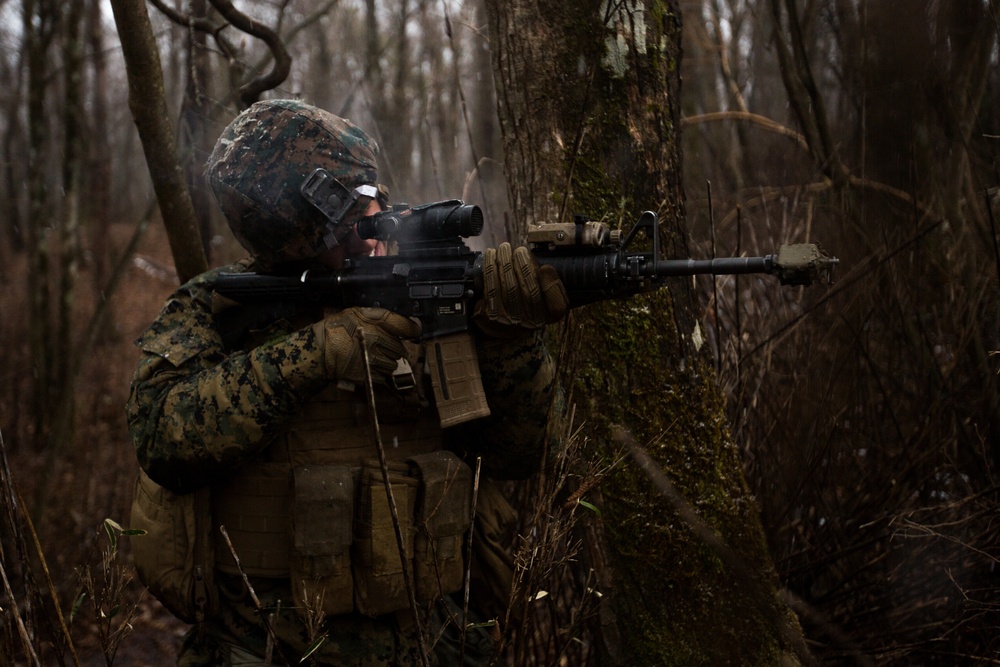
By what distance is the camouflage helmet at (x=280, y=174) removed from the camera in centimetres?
224

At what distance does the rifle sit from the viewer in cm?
198

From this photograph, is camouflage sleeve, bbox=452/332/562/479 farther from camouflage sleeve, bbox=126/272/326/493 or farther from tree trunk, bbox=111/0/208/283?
tree trunk, bbox=111/0/208/283

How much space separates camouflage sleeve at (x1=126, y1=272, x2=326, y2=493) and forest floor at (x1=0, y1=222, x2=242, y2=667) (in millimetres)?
288

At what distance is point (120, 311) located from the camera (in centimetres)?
1408

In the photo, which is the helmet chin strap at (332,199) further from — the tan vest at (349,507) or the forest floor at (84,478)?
the forest floor at (84,478)

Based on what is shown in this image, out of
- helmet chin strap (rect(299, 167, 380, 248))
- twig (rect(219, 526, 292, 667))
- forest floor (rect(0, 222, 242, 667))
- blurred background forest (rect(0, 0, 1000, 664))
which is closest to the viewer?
twig (rect(219, 526, 292, 667))

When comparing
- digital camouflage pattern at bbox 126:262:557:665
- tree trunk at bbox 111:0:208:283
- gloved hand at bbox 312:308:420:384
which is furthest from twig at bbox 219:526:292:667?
tree trunk at bbox 111:0:208:283

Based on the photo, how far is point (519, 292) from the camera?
6.70ft

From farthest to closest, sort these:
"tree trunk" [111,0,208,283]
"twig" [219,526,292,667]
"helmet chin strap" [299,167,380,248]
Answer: "tree trunk" [111,0,208,283]
"helmet chin strap" [299,167,380,248]
"twig" [219,526,292,667]

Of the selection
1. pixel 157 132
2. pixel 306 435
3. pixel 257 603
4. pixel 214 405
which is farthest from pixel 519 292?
pixel 157 132

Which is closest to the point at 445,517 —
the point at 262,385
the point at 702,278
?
the point at 262,385

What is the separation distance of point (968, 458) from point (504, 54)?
2573 millimetres

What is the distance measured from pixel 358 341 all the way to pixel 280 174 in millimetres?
586

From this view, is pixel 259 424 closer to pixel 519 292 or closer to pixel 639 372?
pixel 519 292
